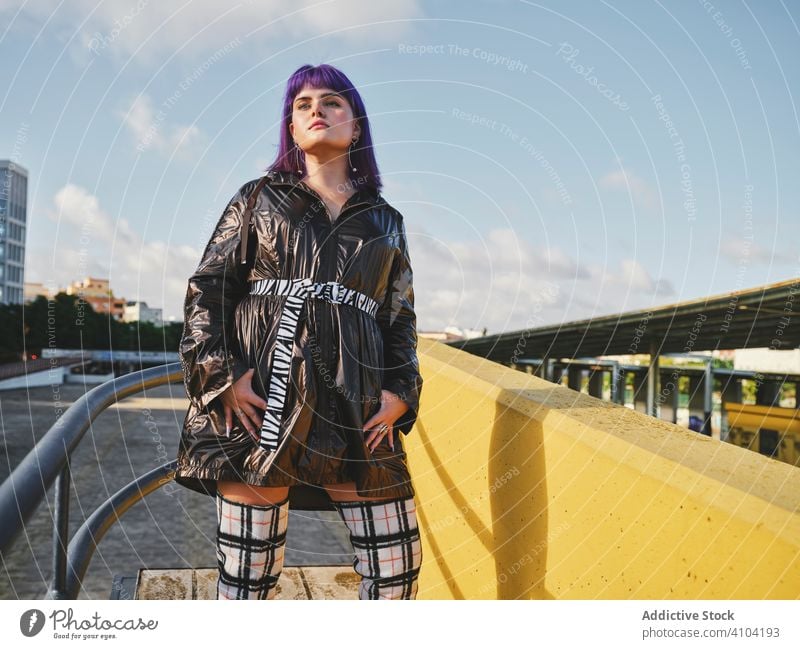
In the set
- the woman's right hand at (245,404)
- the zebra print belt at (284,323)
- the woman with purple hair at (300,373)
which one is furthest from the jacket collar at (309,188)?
the woman's right hand at (245,404)

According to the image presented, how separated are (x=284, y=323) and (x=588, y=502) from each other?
685 mm

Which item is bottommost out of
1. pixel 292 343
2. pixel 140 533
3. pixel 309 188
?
pixel 140 533

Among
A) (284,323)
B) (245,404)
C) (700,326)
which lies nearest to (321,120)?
(284,323)

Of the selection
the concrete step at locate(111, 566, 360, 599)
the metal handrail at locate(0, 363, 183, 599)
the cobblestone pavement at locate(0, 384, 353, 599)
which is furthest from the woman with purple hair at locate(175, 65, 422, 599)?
the cobblestone pavement at locate(0, 384, 353, 599)

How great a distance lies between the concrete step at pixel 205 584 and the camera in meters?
2.21

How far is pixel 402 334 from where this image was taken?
150 cm

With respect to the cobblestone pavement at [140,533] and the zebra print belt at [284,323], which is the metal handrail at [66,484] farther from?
the cobblestone pavement at [140,533]

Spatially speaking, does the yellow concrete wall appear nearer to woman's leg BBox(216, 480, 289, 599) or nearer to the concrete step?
the concrete step

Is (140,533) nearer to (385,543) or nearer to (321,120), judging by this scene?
(385,543)

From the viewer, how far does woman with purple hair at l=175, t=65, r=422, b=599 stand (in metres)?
1.31
